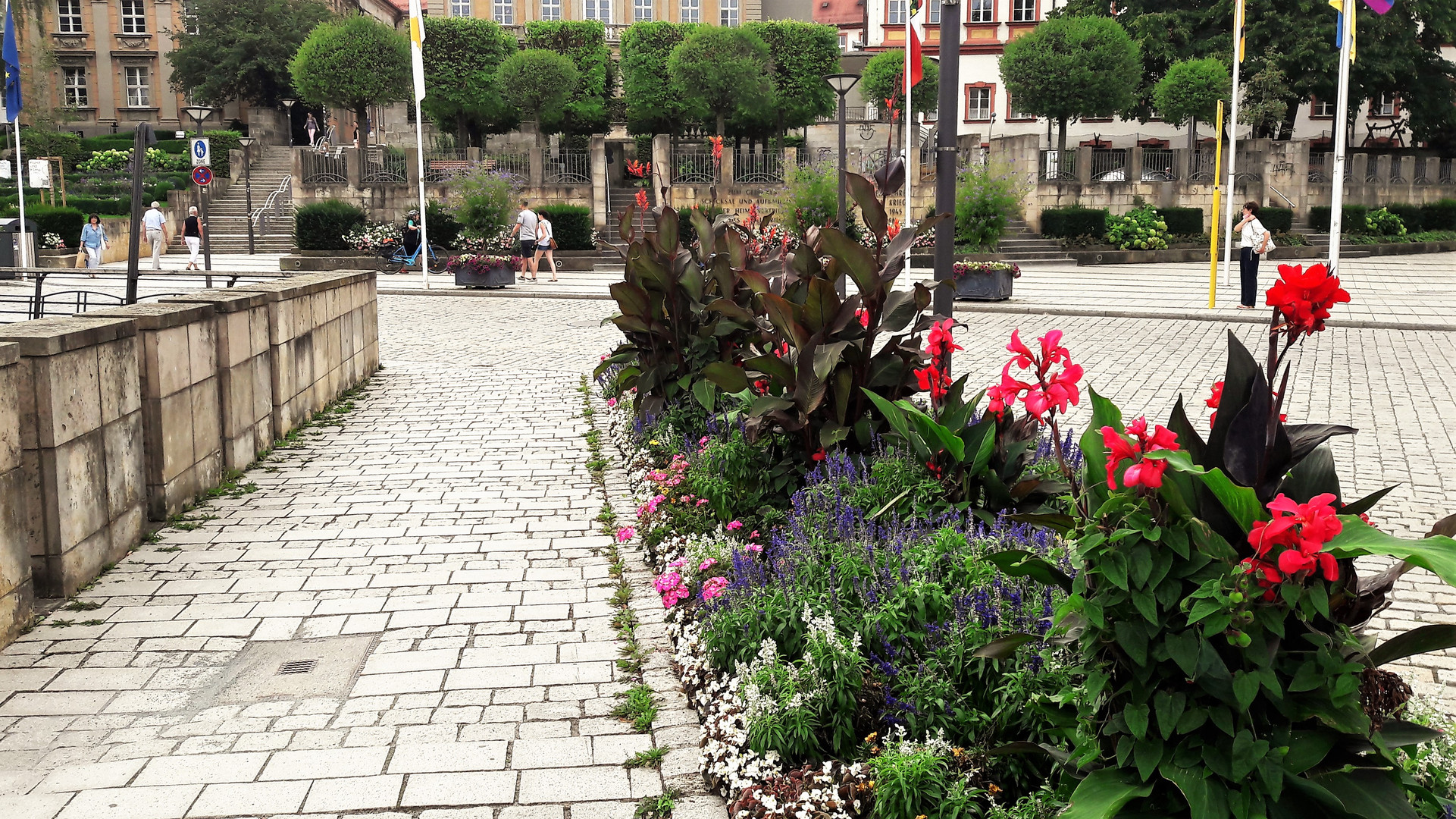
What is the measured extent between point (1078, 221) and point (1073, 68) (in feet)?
28.8

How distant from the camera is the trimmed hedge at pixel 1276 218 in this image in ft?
129

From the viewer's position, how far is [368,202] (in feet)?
123

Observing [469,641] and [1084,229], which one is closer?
[469,641]

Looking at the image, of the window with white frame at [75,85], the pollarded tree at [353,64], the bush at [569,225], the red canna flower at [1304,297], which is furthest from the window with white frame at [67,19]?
the red canna flower at [1304,297]

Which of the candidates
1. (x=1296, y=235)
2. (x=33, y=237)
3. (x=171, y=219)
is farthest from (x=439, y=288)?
(x=1296, y=235)

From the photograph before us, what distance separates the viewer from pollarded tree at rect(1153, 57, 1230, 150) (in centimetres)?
4216

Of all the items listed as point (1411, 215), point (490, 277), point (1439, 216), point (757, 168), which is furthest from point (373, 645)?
point (1439, 216)

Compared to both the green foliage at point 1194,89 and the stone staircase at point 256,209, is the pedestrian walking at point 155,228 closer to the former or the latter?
the stone staircase at point 256,209

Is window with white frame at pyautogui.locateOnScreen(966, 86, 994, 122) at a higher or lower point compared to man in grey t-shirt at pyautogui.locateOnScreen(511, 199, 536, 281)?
higher

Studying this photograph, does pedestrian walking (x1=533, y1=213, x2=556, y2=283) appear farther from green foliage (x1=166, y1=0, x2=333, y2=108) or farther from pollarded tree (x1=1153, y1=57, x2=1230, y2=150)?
green foliage (x1=166, y1=0, x2=333, y2=108)

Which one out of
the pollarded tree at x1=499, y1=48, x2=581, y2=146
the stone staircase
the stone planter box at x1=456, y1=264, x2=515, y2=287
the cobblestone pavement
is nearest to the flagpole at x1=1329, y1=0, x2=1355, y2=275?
the cobblestone pavement

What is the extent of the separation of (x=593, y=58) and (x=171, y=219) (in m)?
19.2

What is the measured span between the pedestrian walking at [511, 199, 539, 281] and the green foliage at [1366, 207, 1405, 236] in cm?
2742

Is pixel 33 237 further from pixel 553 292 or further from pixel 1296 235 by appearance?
pixel 1296 235
